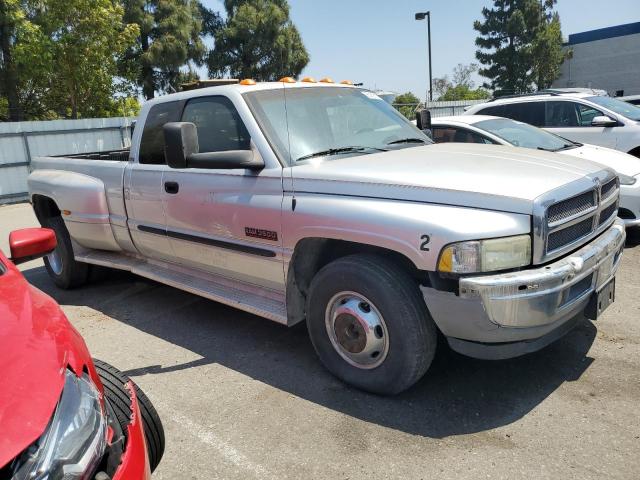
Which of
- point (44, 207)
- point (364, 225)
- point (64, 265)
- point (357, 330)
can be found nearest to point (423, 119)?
point (364, 225)

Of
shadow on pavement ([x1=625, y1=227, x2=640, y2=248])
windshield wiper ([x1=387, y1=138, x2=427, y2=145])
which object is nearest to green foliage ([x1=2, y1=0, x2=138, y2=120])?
windshield wiper ([x1=387, y1=138, x2=427, y2=145])

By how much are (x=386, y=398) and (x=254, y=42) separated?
1355 inches

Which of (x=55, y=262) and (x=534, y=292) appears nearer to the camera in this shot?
(x=534, y=292)

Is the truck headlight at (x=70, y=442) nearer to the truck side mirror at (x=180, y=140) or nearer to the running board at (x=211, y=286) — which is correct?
the running board at (x=211, y=286)

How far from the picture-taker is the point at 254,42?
3453 centimetres

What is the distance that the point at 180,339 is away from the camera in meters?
4.33

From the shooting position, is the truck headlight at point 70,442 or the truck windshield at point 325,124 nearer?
the truck headlight at point 70,442

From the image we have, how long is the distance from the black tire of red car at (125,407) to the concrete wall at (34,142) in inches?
533

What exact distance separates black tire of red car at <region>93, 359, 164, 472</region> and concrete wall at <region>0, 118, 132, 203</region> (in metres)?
13.5

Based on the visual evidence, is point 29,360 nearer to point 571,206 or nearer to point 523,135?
point 571,206

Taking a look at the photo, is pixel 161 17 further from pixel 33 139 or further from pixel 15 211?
pixel 15 211

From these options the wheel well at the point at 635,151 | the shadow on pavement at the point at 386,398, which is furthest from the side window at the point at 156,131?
the wheel well at the point at 635,151

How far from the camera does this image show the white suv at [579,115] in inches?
319

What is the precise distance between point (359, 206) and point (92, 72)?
60.0ft
